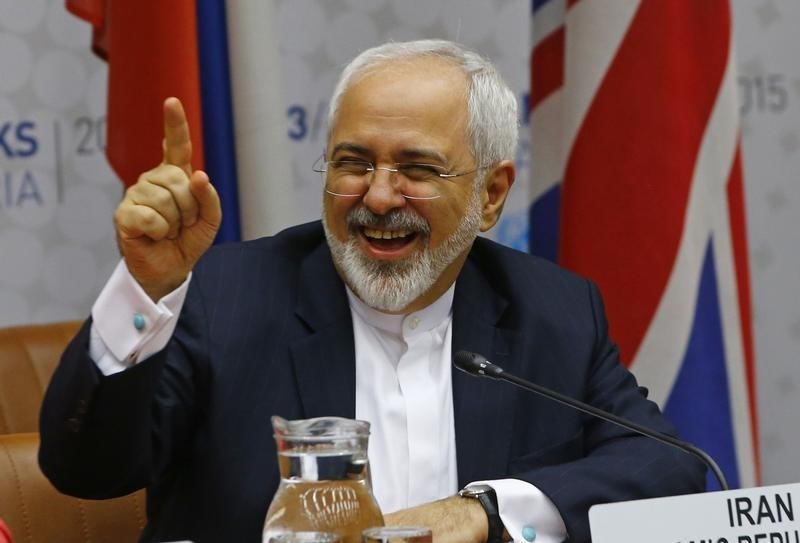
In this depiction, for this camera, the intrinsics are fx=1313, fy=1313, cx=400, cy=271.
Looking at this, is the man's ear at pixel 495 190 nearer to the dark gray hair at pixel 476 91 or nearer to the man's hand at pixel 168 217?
the dark gray hair at pixel 476 91

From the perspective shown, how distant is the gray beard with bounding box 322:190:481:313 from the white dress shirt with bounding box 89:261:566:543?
92 millimetres

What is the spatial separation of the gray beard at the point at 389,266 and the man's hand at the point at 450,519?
521mm

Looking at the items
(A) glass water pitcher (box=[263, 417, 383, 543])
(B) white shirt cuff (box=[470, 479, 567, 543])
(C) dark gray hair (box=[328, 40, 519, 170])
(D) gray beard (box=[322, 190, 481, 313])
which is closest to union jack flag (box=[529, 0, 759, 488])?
(C) dark gray hair (box=[328, 40, 519, 170])

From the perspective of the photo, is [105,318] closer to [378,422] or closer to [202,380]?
[202,380]

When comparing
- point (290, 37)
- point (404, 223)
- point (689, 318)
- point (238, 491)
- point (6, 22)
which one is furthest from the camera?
point (290, 37)

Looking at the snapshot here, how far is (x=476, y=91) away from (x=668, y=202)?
3.62 ft

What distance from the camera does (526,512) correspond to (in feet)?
7.32

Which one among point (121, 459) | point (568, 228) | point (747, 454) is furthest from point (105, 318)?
point (747, 454)

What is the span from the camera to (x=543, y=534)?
7.41ft

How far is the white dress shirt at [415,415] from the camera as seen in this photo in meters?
2.25

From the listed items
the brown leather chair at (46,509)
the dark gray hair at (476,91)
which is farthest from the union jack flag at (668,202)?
the brown leather chair at (46,509)

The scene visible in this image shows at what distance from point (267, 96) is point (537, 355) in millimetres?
1090

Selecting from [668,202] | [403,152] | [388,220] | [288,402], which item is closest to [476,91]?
[403,152]

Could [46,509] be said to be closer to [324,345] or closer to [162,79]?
[324,345]
